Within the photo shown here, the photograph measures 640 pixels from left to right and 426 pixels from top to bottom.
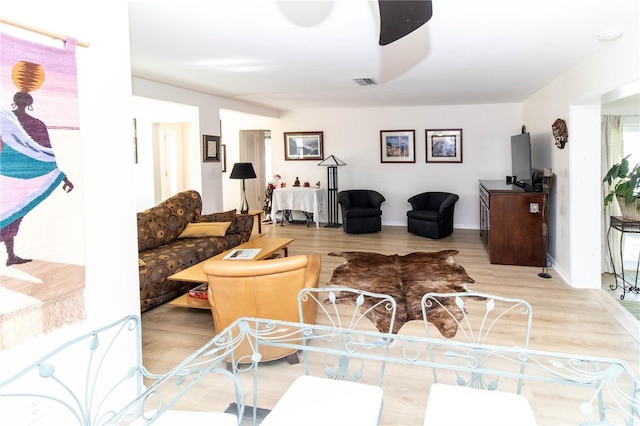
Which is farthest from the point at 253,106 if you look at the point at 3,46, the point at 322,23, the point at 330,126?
the point at 3,46

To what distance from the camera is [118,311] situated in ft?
7.92

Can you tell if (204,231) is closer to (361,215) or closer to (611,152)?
(361,215)

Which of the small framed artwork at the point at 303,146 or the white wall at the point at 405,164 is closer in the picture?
the white wall at the point at 405,164

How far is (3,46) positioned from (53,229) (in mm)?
772

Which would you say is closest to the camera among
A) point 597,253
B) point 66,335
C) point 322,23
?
point 66,335

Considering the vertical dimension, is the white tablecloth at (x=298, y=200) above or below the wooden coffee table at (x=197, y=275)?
above

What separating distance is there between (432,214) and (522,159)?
72.8 inches

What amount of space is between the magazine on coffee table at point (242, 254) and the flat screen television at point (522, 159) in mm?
3772

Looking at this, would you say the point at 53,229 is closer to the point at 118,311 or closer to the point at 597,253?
the point at 118,311

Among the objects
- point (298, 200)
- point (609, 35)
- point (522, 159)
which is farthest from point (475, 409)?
point (298, 200)

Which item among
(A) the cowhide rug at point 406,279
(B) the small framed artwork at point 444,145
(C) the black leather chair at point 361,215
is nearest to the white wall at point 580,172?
(A) the cowhide rug at point 406,279

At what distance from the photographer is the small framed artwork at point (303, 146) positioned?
9.38 metres

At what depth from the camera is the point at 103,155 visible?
2.27 m

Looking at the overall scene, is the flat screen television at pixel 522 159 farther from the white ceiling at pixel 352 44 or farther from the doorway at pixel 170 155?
the doorway at pixel 170 155
